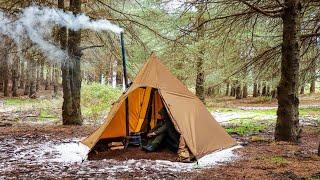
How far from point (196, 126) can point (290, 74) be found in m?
2.52

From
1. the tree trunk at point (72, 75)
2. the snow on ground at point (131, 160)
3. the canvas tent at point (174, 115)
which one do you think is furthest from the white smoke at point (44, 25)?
the snow on ground at point (131, 160)

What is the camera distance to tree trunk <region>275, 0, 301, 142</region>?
30.6 ft

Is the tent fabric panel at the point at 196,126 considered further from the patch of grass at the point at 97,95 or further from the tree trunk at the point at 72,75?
the patch of grass at the point at 97,95

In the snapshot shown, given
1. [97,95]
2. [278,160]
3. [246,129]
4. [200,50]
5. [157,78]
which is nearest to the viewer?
[278,160]

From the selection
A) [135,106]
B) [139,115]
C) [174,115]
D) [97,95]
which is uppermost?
[97,95]

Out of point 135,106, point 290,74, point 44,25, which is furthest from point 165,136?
point 44,25

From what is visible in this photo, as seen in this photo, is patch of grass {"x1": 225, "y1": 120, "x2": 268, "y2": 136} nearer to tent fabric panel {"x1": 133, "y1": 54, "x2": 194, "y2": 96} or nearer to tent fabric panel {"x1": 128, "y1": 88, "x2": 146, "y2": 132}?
tent fabric panel {"x1": 128, "y1": 88, "x2": 146, "y2": 132}

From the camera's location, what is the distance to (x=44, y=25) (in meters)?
12.8

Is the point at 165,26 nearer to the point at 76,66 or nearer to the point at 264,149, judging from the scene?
the point at 76,66

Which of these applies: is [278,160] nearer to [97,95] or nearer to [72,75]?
[72,75]

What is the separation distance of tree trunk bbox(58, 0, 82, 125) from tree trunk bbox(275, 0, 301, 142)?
6.31m

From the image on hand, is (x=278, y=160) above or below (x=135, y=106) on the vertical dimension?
below

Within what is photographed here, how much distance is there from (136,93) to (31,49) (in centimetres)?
527

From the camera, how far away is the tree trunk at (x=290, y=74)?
9.31 meters
